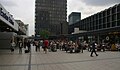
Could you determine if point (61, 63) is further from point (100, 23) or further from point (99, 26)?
point (99, 26)

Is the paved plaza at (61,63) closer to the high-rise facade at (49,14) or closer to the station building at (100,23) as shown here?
the station building at (100,23)

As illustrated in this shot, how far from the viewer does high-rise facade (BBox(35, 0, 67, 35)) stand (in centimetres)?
15925

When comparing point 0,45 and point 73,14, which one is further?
point 73,14

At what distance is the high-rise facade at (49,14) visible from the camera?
15925 centimetres

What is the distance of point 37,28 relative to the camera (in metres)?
162

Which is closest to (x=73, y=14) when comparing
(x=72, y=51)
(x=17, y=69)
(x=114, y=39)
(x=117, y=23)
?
(x=117, y=23)

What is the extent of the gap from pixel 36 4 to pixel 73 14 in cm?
3468

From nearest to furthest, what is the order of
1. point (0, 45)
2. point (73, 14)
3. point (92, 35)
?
point (0, 45) → point (92, 35) → point (73, 14)

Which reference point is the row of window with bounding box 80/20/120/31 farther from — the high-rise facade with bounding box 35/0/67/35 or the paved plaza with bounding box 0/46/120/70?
the paved plaza with bounding box 0/46/120/70

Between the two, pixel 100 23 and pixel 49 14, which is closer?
pixel 100 23

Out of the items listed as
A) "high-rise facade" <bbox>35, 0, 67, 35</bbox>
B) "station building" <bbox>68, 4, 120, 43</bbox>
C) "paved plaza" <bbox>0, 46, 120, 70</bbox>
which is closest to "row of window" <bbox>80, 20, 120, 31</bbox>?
"station building" <bbox>68, 4, 120, 43</bbox>

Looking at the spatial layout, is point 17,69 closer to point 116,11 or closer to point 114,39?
point 114,39

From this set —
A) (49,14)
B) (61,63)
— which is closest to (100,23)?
(49,14)

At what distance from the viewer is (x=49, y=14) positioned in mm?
164000
